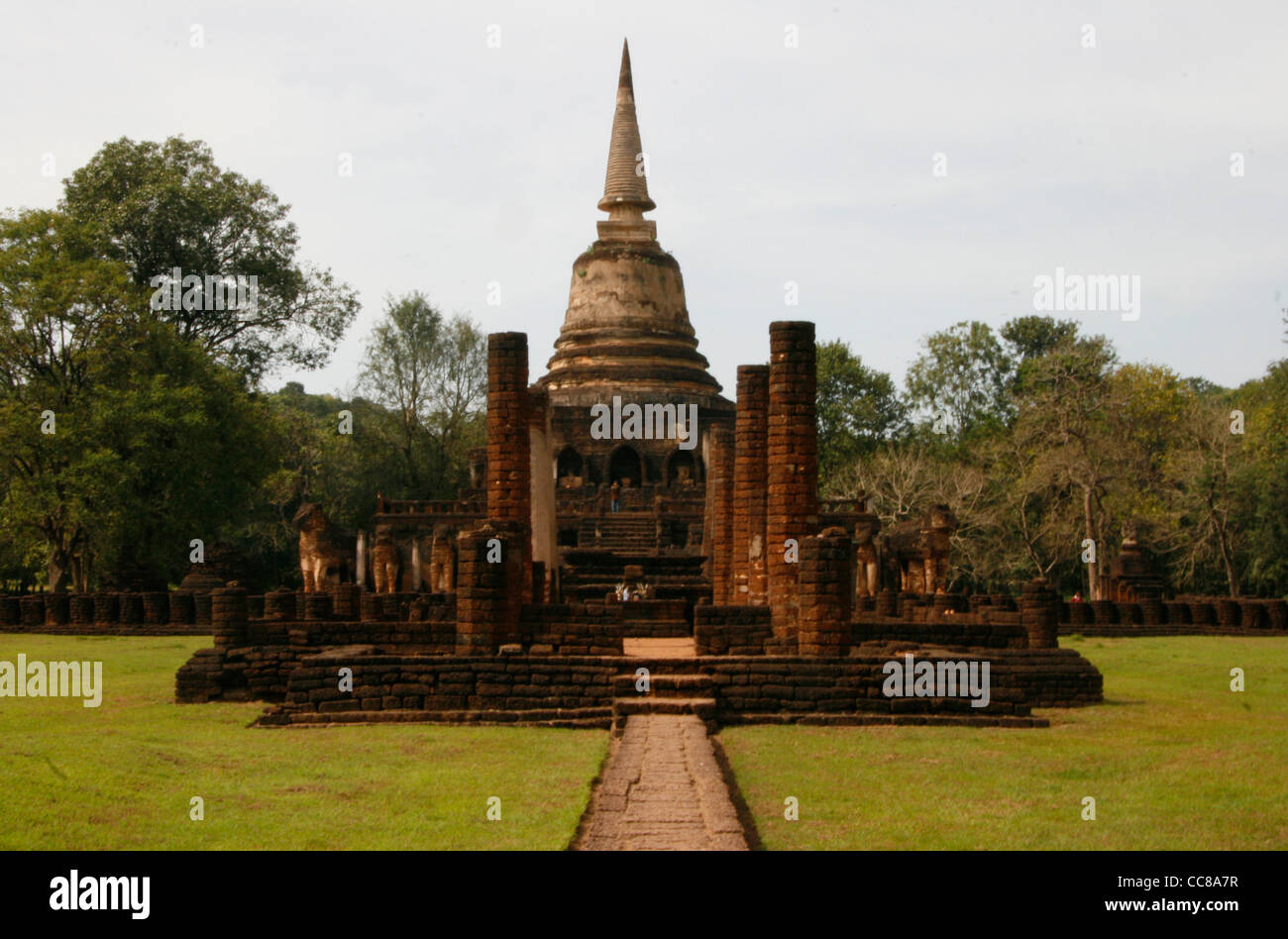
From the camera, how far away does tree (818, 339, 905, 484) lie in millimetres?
48875

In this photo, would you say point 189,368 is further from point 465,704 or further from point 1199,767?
point 1199,767

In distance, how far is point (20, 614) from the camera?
2770 cm

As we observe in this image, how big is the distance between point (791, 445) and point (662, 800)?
343 inches

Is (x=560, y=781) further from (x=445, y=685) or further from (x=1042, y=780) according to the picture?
(x=445, y=685)

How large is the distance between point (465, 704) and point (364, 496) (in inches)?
1321

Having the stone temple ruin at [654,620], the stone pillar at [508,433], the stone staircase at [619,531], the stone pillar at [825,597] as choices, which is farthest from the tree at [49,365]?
the stone pillar at [825,597]

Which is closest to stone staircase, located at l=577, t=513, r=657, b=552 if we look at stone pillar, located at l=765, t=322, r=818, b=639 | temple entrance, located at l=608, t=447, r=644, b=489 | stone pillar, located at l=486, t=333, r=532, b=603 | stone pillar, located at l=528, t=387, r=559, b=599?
temple entrance, located at l=608, t=447, r=644, b=489

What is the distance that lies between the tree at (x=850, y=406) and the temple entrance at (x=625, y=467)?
8.54m

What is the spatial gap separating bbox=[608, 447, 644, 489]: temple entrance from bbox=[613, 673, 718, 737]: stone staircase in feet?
89.6

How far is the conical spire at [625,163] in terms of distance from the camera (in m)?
44.5

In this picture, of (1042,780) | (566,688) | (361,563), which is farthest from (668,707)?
(361,563)

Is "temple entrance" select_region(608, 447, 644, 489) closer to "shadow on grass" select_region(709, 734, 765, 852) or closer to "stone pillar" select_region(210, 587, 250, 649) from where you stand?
"stone pillar" select_region(210, 587, 250, 649)

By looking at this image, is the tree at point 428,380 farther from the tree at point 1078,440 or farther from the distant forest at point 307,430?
the tree at point 1078,440
